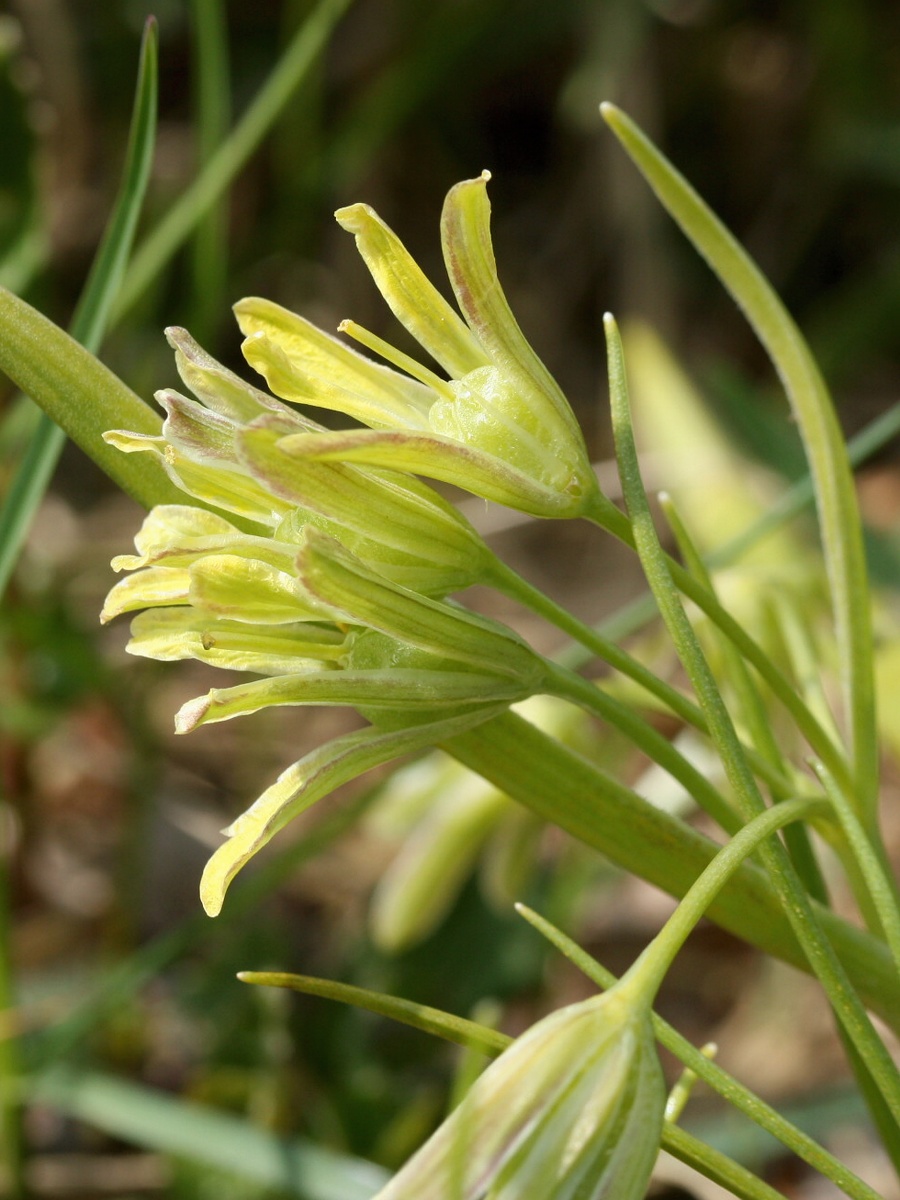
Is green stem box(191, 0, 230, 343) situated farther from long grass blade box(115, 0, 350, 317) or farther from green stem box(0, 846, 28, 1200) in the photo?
green stem box(0, 846, 28, 1200)

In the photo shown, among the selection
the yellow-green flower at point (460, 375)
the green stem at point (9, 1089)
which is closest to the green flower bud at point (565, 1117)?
the yellow-green flower at point (460, 375)

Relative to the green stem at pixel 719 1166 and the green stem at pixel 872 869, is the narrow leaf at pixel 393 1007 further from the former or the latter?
the green stem at pixel 872 869

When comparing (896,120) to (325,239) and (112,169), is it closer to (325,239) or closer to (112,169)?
(325,239)

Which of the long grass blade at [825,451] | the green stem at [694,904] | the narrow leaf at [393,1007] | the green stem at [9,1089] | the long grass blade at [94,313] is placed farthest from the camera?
the green stem at [9,1089]

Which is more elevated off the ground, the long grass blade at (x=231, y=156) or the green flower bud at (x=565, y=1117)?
the long grass blade at (x=231, y=156)

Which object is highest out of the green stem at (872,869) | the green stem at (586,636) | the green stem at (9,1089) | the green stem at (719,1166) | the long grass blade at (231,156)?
the long grass blade at (231,156)

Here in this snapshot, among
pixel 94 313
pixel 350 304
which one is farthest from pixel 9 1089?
pixel 350 304

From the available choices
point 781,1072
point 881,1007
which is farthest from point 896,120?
point 881,1007
